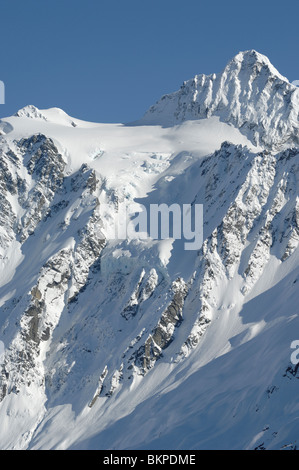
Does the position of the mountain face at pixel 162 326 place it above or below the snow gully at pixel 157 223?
below

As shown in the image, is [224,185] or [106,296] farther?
[224,185]

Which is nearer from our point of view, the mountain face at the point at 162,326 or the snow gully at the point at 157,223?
the mountain face at the point at 162,326

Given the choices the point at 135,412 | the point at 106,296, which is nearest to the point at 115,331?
the point at 106,296

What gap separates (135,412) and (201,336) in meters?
19.3

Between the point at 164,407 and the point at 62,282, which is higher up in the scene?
the point at 62,282

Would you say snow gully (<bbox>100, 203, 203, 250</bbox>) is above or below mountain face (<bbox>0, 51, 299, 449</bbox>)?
above

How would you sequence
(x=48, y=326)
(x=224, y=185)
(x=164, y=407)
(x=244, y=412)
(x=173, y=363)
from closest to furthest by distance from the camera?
(x=244, y=412) → (x=164, y=407) → (x=173, y=363) → (x=48, y=326) → (x=224, y=185)

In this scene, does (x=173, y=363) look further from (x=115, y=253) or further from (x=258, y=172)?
(x=258, y=172)

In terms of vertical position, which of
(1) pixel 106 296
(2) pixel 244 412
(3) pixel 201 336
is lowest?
(2) pixel 244 412

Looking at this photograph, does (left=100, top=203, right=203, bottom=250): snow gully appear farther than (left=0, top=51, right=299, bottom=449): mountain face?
Yes

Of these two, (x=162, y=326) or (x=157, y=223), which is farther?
(x=157, y=223)

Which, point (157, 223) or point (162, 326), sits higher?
point (157, 223)
